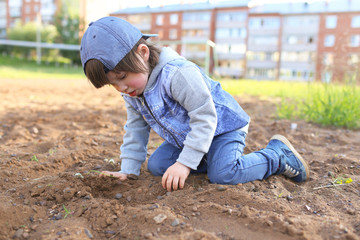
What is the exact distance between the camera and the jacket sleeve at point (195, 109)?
162 cm

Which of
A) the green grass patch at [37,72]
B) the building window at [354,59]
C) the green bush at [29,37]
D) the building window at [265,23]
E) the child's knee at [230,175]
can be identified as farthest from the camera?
the green bush at [29,37]

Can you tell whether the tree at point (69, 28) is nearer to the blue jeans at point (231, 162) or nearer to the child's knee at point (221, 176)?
the blue jeans at point (231, 162)

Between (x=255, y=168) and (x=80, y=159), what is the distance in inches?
47.2

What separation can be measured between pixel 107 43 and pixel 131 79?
22 cm

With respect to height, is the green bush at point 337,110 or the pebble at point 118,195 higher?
the green bush at point 337,110

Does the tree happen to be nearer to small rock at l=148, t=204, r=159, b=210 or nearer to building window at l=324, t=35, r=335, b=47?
building window at l=324, t=35, r=335, b=47

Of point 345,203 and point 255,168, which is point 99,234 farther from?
point 345,203

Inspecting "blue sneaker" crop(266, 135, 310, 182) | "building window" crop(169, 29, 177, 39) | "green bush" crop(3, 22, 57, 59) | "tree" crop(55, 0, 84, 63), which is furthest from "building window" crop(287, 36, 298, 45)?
"blue sneaker" crop(266, 135, 310, 182)

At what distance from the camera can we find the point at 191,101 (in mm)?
1636

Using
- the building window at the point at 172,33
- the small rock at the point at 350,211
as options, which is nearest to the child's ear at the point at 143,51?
the small rock at the point at 350,211

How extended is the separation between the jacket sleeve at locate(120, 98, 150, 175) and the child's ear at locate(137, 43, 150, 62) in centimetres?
48

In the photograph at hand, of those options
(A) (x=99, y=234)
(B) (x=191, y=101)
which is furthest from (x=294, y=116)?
(A) (x=99, y=234)

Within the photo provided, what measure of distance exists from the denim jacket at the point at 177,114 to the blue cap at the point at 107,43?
9.9 inches

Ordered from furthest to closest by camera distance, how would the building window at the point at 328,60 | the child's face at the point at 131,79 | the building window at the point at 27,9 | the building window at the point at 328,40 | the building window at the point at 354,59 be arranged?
the building window at the point at 27,9 < the building window at the point at 328,40 < the building window at the point at 354,59 < the building window at the point at 328,60 < the child's face at the point at 131,79
